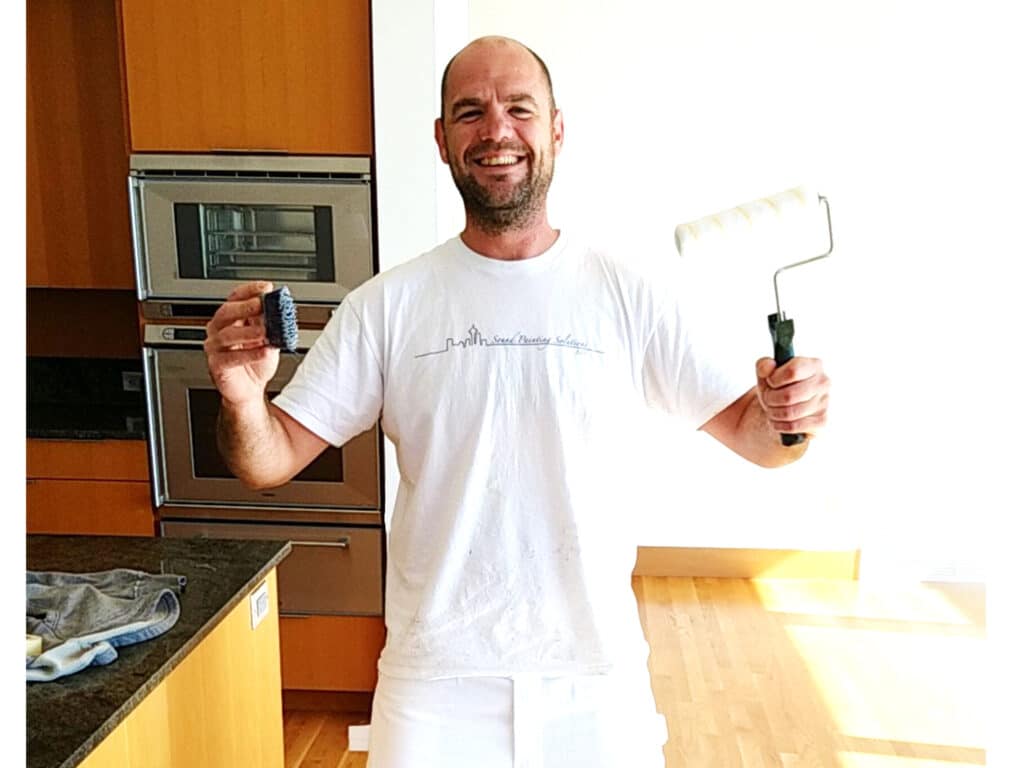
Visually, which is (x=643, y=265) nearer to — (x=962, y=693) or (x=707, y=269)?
(x=707, y=269)

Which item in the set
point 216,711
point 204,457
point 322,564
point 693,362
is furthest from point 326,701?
point 693,362

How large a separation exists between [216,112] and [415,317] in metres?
1.56

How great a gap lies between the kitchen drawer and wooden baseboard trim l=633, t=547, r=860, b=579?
1493 mm

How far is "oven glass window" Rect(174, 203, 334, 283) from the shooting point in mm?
3037

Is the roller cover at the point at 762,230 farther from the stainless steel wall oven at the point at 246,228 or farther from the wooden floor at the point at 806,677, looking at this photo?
the wooden floor at the point at 806,677

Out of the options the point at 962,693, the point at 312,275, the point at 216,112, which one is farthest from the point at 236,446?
the point at 962,693

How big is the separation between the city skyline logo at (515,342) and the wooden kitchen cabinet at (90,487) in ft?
5.87

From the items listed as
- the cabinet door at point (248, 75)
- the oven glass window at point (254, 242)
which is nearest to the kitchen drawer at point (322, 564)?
the oven glass window at point (254, 242)

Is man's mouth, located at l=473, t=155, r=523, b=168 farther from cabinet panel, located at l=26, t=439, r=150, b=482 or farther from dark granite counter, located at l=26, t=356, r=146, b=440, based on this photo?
dark granite counter, located at l=26, t=356, r=146, b=440

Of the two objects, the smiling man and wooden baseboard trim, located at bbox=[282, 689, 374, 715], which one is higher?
the smiling man

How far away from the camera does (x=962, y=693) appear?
134 inches

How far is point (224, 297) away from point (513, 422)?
65.0 inches

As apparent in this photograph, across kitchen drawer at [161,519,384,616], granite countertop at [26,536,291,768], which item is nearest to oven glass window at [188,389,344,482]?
kitchen drawer at [161,519,384,616]

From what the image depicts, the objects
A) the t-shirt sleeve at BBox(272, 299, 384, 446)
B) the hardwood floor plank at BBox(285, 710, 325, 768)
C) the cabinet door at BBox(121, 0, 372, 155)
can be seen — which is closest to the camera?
the t-shirt sleeve at BBox(272, 299, 384, 446)
